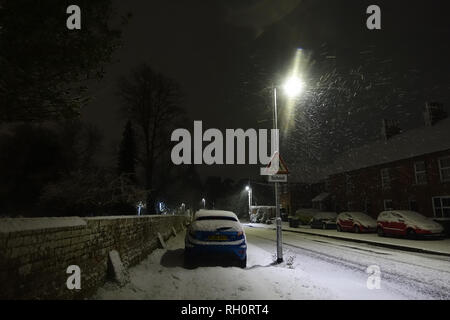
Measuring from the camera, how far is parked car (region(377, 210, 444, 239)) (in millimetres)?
15344

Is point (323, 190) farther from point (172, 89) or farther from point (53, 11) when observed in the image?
point (53, 11)

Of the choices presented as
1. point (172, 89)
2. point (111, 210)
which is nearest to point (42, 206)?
point (111, 210)

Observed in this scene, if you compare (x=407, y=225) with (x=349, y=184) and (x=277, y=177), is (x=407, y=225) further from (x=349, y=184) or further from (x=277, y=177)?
(x=349, y=184)

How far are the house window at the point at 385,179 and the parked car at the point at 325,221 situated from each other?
598 cm

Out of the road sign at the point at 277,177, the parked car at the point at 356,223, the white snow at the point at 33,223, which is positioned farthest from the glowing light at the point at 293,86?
the parked car at the point at 356,223

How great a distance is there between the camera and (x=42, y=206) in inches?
982

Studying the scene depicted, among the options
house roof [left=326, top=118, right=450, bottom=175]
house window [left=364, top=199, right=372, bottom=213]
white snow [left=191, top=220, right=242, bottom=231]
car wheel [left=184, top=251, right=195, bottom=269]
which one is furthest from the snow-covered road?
house window [left=364, top=199, right=372, bottom=213]

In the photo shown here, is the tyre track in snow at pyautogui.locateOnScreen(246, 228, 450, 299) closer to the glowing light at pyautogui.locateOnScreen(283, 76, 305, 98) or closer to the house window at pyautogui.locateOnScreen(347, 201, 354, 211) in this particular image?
the glowing light at pyautogui.locateOnScreen(283, 76, 305, 98)

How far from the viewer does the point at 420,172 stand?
24.2 meters

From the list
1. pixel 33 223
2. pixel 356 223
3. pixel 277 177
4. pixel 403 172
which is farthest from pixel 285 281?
pixel 403 172

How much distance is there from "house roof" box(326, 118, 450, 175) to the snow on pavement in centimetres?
2178

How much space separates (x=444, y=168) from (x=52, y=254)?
2690 cm

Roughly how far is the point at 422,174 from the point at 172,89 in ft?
80.9

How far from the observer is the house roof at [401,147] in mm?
23219
